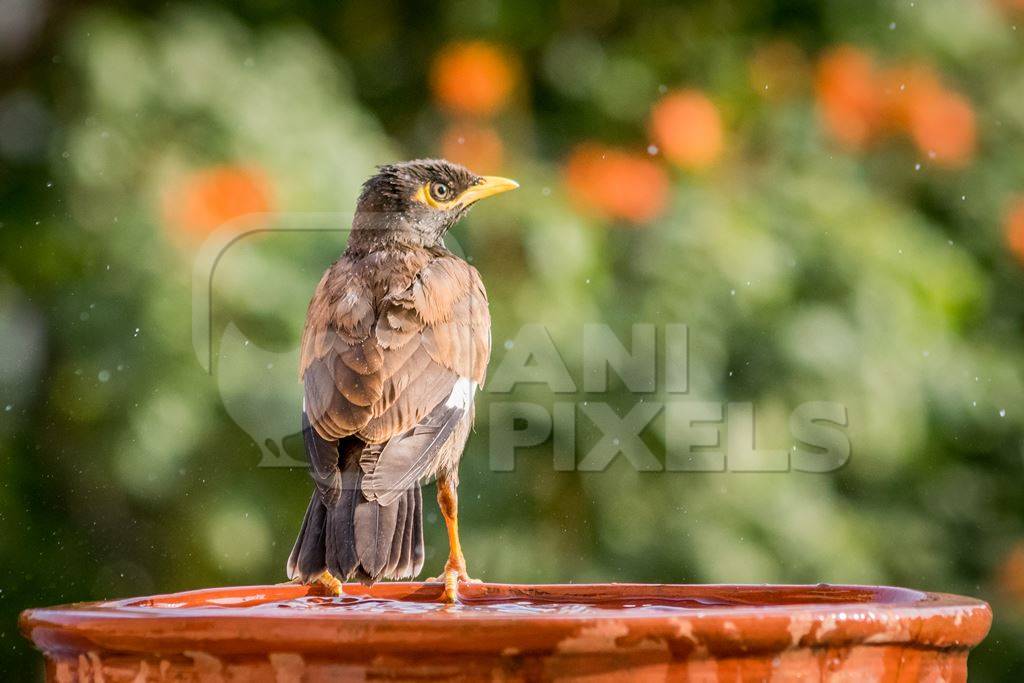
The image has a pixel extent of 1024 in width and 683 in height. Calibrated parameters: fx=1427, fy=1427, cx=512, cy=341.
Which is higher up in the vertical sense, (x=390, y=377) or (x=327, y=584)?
(x=390, y=377)

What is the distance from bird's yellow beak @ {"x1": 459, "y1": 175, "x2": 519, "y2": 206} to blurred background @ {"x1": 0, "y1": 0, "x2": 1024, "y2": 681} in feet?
0.73

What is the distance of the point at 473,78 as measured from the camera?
4816 mm

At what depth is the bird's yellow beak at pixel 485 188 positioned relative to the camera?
429 cm

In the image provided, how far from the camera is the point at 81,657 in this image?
204cm

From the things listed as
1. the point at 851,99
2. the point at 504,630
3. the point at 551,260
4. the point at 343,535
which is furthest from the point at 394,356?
the point at 851,99

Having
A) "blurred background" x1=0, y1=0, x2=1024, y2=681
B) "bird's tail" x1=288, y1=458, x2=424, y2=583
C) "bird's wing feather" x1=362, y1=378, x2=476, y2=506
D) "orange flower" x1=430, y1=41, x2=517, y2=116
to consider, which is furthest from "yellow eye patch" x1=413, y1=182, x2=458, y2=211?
"bird's tail" x1=288, y1=458, x2=424, y2=583

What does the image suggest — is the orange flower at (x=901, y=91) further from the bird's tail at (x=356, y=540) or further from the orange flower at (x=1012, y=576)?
the bird's tail at (x=356, y=540)

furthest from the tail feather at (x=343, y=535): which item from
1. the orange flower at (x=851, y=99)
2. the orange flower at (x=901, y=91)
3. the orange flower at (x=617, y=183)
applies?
the orange flower at (x=901, y=91)

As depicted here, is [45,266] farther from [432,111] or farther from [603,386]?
[603,386]

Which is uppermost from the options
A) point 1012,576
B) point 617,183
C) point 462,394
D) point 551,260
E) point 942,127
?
point 942,127

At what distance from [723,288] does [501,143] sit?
0.95 metres

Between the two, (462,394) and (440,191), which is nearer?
(462,394)

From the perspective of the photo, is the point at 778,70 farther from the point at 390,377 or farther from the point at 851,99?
the point at 390,377

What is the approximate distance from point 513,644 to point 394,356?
5.67 feet
